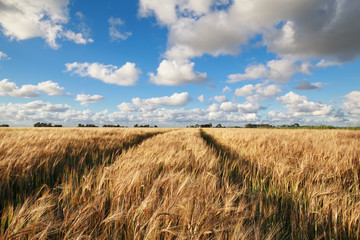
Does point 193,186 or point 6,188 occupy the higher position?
point 193,186

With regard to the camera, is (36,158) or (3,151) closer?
(36,158)

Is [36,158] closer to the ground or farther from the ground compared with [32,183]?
farther from the ground

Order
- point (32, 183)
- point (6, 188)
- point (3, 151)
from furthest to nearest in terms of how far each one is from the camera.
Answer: point (3, 151), point (32, 183), point (6, 188)

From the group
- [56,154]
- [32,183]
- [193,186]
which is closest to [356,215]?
[193,186]

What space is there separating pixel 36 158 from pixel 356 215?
140 inches

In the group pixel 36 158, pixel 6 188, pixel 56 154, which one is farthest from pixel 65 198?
pixel 56 154

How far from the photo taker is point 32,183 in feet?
7.06

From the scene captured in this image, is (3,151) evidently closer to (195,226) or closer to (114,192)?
(114,192)

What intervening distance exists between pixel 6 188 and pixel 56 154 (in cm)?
134

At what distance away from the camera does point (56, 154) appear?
3225 millimetres

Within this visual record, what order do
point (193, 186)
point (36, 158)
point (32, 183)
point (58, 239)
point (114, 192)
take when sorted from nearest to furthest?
1. point (58, 239)
2. point (193, 186)
3. point (114, 192)
4. point (32, 183)
5. point (36, 158)

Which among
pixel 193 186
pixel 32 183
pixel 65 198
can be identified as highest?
pixel 193 186

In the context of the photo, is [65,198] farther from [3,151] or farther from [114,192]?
[3,151]

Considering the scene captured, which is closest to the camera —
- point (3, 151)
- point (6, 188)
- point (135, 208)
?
point (135, 208)
